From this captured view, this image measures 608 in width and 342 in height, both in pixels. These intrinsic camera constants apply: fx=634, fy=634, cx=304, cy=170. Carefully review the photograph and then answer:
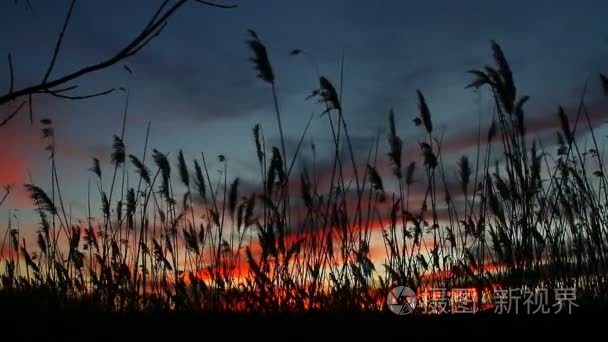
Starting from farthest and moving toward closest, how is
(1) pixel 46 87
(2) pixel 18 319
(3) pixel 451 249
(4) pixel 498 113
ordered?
(3) pixel 451 249, (4) pixel 498 113, (2) pixel 18 319, (1) pixel 46 87

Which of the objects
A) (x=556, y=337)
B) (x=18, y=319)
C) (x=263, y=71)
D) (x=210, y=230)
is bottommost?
(x=556, y=337)

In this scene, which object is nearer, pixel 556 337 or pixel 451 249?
pixel 556 337

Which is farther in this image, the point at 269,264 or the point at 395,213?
the point at 395,213

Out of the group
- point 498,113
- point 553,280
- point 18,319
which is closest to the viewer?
→ point 18,319

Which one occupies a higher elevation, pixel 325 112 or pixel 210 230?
pixel 325 112

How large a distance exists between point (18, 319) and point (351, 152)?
8.13 ft

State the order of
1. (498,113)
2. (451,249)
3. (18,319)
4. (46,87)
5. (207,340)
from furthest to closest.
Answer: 1. (451,249)
2. (498,113)
3. (18,319)
4. (207,340)
5. (46,87)

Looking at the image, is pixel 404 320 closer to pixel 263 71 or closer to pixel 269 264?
pixel 269 264

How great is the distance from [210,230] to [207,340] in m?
2.46

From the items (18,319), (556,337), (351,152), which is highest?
(351,152)

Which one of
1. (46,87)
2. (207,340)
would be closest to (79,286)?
(207,340)

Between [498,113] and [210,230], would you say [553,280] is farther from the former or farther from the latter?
[210,230]

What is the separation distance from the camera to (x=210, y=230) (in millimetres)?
4961

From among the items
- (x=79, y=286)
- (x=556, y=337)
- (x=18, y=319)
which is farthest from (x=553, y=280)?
(x=79, y=286)
